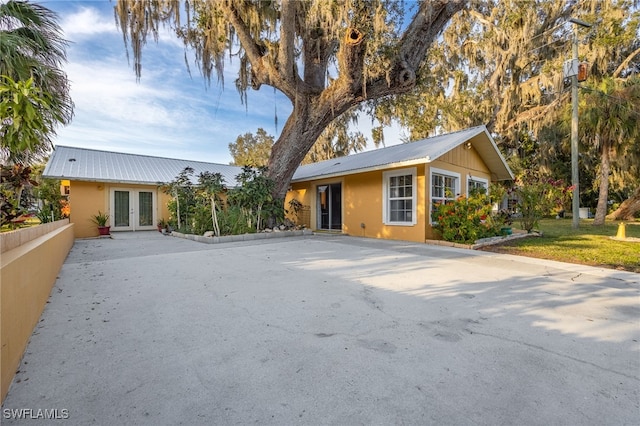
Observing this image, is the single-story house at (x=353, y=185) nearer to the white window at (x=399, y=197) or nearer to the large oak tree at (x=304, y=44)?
the white window at (x=399, y=197)

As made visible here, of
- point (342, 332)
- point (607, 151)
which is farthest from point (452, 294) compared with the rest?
point (607, 151)

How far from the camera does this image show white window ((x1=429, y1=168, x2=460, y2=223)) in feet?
28.5

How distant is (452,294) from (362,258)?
2384 mm

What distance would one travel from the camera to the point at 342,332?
7.90 feet

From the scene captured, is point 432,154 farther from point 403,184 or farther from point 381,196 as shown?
point 381,196

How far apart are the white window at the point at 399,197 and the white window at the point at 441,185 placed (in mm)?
565

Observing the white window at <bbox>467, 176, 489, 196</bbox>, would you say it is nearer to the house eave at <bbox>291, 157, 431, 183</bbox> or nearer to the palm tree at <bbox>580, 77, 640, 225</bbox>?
the house eave at <bbox>291, 157, 431, 183</bbox>

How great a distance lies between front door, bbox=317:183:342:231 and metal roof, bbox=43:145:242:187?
461 centimetres

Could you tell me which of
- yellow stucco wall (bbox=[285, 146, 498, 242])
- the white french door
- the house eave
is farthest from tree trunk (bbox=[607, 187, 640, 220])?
the white french door

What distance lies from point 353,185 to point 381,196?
134cm

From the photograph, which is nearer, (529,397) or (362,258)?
(529,397)

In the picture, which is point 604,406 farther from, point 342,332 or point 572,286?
point 572,286

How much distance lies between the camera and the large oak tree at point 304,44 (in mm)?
7207

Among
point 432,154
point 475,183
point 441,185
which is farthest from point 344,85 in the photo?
point 475,183
